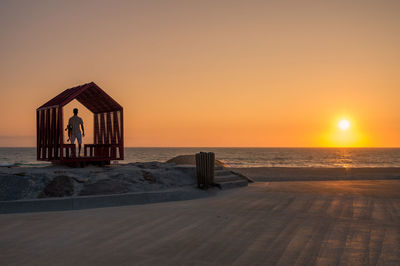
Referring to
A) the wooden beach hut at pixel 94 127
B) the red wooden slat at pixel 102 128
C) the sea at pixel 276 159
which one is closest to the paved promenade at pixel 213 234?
the wooden beach hut at pixel 94 127

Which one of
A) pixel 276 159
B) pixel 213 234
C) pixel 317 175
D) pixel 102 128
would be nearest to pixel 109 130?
pixel 102 128

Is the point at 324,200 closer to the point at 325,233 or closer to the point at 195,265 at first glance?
the point at 325,233

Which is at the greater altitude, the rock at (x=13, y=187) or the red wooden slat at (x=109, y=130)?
the red wooden slat at (x=109, y=130)

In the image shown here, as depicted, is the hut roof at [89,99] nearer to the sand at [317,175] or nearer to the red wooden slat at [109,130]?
the red wooden slat at [109,130]

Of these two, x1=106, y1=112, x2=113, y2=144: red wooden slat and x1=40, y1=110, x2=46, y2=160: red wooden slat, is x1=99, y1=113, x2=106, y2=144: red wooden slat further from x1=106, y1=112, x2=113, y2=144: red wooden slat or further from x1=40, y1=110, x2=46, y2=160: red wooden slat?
x1=40, y1=110, x2=46, y2=160: red wooden slat

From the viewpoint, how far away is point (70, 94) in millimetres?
15984

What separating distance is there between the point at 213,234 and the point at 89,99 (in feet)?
38.6

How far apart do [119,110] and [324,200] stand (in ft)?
30.6

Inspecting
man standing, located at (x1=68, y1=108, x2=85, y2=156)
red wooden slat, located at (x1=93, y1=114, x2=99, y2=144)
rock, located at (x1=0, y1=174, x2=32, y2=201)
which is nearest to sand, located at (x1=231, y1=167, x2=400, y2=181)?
red wooden slat, located at (x1=93, y1=114, x2=99, y2=144)

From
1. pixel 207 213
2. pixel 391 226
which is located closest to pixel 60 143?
pixel 207 213

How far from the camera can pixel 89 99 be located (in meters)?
17.8

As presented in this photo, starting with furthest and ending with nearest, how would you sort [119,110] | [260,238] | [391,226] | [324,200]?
[119,110]
[324,200]
[391,226]
[260,238]

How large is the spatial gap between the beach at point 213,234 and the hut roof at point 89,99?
20.8 ft

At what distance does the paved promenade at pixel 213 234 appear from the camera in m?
6.12
